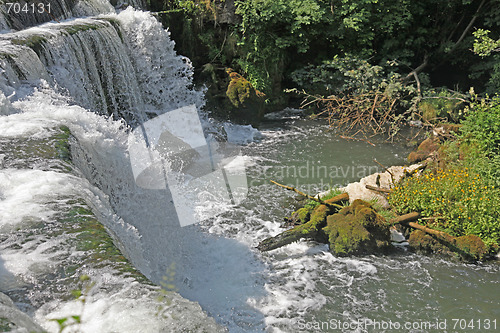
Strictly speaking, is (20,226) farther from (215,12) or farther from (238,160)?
(215,12)

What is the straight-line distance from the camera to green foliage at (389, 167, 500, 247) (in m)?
5.52

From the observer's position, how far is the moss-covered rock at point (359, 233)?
5.55m

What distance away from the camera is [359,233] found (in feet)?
18.2

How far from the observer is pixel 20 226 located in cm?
284

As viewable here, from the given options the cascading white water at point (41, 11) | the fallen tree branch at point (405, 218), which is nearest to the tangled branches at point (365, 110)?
the fallen tree branch at point (405, 218)

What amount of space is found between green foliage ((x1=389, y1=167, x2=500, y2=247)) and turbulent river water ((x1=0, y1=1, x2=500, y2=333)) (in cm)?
55

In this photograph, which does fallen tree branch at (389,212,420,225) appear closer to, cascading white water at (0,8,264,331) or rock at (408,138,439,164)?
cascading white water at (0,8,264,331)

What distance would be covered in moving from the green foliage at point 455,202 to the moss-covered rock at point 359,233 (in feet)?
2.35

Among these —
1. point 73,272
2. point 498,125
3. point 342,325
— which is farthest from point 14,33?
point 498,125

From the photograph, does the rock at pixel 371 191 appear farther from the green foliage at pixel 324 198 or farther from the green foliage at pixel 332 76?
the green foliage at pixel 332 76

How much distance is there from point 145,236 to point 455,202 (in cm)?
454

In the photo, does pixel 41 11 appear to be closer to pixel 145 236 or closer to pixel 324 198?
pixel 145 236

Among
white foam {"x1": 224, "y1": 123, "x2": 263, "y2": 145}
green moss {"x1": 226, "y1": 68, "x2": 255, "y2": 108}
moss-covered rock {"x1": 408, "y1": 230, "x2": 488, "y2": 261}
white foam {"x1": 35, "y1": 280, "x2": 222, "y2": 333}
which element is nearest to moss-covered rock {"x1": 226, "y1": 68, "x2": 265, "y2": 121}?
green moss {"x1": 226, "y1": 68, "x2": 255, "y2": 108}

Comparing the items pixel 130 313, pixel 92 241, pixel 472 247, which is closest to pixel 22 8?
pixel 92 241
